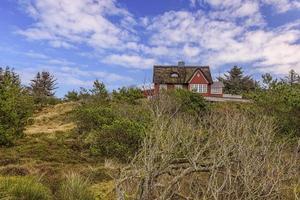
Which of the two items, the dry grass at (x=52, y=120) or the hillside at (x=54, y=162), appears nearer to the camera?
the hillside at (x=54, y=162)

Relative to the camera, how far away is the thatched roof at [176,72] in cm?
5369

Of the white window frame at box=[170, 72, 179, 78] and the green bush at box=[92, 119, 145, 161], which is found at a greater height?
the white window frame at box=[170, 72, 179, 78]

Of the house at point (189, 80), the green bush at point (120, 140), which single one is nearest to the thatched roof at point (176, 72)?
the house at point (189, 80)

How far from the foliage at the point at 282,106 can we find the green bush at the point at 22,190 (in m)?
13.4

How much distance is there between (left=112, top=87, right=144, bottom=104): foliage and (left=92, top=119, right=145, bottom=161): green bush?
60.3 ft

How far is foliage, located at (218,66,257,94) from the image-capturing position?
66.9 m

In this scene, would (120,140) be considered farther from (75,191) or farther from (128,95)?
(128,95)

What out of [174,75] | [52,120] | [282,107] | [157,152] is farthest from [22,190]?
[174,75]

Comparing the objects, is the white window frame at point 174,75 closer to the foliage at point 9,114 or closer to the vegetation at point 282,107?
the vegetation at point 282,107

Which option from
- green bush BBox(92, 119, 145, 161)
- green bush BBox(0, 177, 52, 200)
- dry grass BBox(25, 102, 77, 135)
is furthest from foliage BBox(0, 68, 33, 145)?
green bush BBox(0, 177, 52, 200)

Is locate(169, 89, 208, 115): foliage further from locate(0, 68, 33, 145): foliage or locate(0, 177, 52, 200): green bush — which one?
locate(0, 177, 52, 200): green bush

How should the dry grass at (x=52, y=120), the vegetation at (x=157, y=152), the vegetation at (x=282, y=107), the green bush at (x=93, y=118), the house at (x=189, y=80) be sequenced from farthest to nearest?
the house at (x=189, y=80) < the dry grass at (x=52, y=120) < the green bush at (x=93, y=118) < the vegetation at (x=282, y=107) < the vegetation at (x=157, y=152)

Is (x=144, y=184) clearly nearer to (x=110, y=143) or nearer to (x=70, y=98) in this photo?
(x=110, y=143)

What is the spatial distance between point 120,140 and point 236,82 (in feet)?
163
